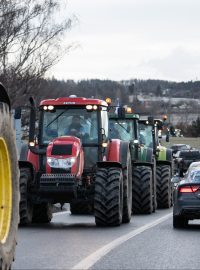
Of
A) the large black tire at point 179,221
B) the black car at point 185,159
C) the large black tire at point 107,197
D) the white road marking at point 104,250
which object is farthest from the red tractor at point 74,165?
the black car at point 185,159

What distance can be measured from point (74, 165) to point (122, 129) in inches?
302

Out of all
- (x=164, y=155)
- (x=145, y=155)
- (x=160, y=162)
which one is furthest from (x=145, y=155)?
(x=164, y=155)

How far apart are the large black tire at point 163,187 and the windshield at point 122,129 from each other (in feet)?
6.26

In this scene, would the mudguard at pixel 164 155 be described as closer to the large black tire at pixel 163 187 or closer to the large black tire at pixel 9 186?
the large black tire at pixel 163 187

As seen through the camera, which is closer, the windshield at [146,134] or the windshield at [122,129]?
the windshield at [122,129]

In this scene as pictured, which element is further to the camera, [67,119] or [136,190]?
[136,190]

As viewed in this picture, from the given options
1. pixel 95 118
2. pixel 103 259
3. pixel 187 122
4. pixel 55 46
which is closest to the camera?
pixel 103 259

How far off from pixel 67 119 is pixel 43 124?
60 centimetres

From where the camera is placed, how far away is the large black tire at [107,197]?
17.6 m

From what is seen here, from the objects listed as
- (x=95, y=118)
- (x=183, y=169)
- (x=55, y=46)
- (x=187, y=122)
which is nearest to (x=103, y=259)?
(x=95, y=118)

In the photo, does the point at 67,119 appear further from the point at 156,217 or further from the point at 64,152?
the point at 156,217

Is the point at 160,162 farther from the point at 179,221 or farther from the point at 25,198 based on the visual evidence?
the point at 25,198

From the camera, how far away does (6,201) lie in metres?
9.58

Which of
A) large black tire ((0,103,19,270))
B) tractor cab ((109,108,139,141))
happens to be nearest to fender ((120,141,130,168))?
tractor cab ((109,108,139,141))
